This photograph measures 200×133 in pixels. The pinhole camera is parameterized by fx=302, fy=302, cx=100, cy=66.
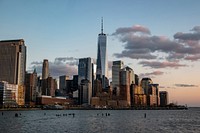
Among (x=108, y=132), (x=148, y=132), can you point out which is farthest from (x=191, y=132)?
(x=108, y=132)

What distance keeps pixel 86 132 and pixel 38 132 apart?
13.7 meters

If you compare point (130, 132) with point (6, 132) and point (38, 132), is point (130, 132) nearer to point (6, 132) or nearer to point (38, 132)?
point (38, 132)

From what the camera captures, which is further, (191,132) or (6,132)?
(191,132)

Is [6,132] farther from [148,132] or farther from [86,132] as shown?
[148,132]

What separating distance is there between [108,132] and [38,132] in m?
20.1

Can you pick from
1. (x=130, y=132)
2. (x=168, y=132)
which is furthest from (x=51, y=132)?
(x=168, y=132)

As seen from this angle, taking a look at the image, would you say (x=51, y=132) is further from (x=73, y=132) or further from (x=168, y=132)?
(x=168, y=132)

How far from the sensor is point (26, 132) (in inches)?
3386

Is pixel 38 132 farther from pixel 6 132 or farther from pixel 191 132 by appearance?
pixel 191 132

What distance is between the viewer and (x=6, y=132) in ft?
278

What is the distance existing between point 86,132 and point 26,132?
56.0 feet

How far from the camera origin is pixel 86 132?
286ft

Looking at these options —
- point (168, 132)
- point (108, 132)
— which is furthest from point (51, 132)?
point (168, 132)

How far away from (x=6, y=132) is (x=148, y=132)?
1599 inches
